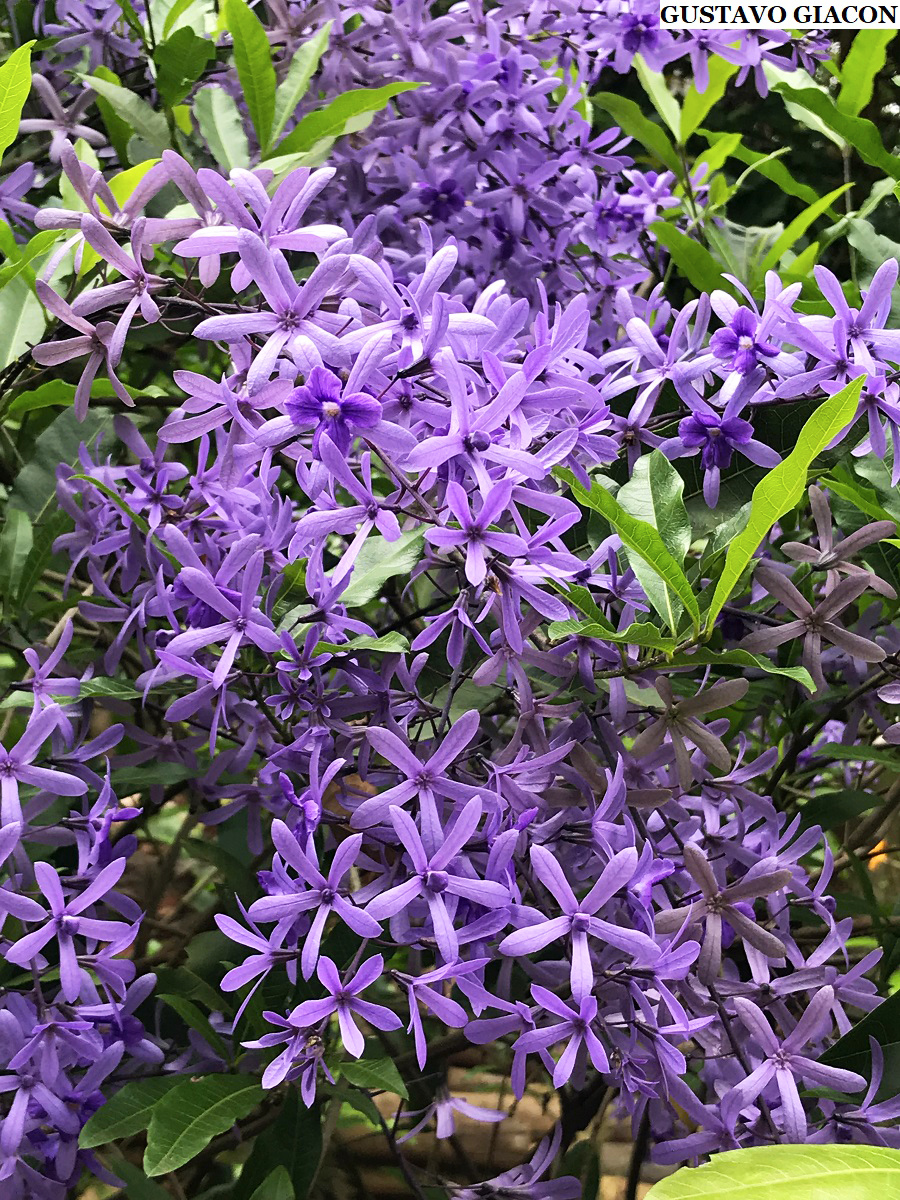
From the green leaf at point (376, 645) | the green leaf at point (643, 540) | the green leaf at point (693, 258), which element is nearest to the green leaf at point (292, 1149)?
the green leaf at point (376, 645)

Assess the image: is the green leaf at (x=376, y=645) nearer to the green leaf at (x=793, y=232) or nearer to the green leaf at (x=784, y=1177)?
the green leaf at (x=784, y=1177)

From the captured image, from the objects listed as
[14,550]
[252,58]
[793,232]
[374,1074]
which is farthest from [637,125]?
[374,1074]

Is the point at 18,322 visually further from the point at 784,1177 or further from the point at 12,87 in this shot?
the point at 784,1177

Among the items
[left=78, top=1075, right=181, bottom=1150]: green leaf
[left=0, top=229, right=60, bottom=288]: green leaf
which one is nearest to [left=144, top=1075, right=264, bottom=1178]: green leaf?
[left=78, top=1075, right=181, bottom=1150]: green leaf

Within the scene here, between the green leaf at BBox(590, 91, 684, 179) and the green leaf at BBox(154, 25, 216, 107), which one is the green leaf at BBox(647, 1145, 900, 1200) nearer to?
the green leaf at BBox(154, 25, 216, 107)

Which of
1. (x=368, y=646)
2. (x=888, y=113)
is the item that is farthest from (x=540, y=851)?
(x=888, y=113)

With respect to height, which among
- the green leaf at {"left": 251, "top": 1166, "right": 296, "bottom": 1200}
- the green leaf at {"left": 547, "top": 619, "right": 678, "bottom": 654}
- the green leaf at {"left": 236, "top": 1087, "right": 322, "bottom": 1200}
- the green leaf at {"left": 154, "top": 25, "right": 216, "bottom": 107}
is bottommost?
the green leaf at {"left": 236, "top": 1087, "right": 322, "bottom": 1200}
